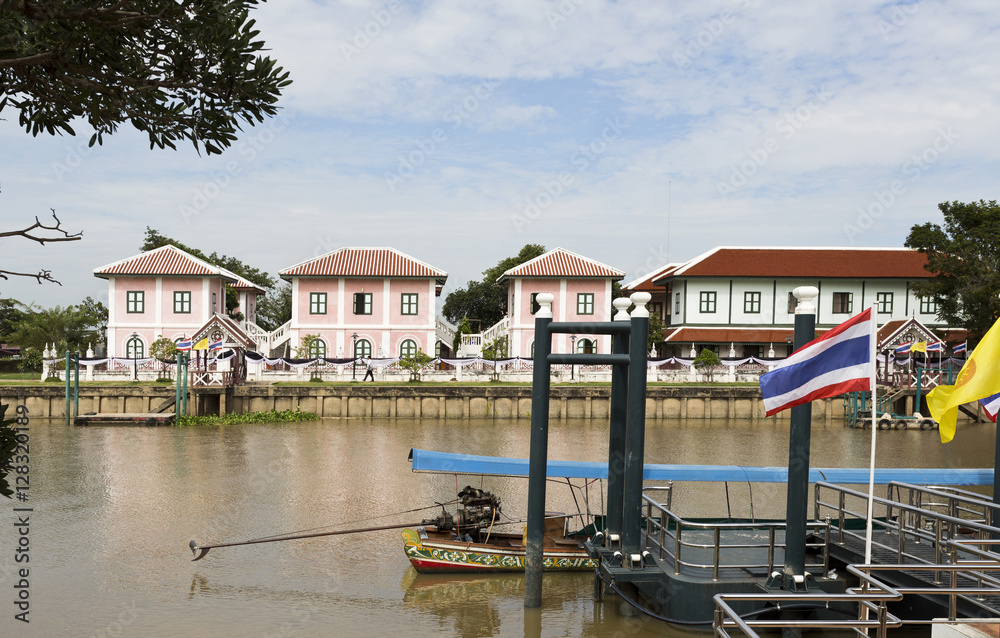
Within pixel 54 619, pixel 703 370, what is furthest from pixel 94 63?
pixel 703 370

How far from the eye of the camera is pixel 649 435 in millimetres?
29453

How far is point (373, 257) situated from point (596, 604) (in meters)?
34.6

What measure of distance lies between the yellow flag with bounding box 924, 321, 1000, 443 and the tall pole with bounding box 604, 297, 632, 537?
3687 millimetres

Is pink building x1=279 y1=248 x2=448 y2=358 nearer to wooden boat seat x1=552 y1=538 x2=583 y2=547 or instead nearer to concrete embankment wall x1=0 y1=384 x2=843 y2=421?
concrete embankment wall x1=0 y1=384 x2=843 y2=421

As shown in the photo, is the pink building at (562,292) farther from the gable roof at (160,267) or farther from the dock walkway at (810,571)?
the dock walkway at (810,571)

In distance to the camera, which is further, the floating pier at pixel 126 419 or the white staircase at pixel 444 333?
the white staircase at pixel 444 333

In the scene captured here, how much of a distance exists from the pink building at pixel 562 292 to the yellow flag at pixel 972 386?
35.5m

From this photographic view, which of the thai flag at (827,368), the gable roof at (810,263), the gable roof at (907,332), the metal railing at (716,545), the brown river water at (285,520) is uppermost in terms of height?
the gable roof at (810,263)

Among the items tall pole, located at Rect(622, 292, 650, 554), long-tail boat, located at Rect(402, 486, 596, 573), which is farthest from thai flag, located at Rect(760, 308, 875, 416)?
long-tail boat, located at Rect(402, 486, 596, 573)

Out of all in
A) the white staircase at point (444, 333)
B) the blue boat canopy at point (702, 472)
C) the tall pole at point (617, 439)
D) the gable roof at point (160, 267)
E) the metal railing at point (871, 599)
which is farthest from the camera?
the white staircase at point (444, 333)

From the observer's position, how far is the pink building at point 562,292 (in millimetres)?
44000

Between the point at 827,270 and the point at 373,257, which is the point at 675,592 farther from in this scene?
the point at 827,270

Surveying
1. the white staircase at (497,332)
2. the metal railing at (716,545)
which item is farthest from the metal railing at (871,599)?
the white staircase at (497,332)

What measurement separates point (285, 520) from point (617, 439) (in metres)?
8.36
